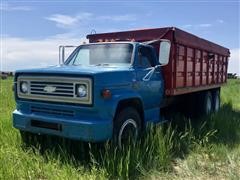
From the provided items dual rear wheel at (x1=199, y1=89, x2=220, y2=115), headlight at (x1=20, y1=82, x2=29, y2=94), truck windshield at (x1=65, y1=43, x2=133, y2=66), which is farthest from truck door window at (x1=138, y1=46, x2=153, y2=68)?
dual rear wheel at (x1=199, y1=89, x2=220, y2=115)

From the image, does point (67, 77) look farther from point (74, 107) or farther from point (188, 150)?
point (188, 150)

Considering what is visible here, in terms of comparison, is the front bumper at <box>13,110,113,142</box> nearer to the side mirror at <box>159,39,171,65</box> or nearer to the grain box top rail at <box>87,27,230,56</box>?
the side mirror at <box>159,39,171,65</box>

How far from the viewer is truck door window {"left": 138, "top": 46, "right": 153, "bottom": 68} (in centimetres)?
709

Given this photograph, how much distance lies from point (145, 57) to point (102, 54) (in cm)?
81

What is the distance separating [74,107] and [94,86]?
1.56 ft

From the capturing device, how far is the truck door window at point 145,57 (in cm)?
709

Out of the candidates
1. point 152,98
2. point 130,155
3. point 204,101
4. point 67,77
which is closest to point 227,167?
point 130,155

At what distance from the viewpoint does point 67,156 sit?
5836mm

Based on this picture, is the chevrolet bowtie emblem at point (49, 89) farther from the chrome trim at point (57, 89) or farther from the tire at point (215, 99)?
the tire at point (215, 99)

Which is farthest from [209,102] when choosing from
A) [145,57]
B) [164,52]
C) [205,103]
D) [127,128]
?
[127,128]

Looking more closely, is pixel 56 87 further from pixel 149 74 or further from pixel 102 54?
pixel 149 74

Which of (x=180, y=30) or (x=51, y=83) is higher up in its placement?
(x=180, y=30)

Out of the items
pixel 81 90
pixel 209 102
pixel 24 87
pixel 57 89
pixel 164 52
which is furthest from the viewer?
pixel 209 102

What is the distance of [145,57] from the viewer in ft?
24.0
